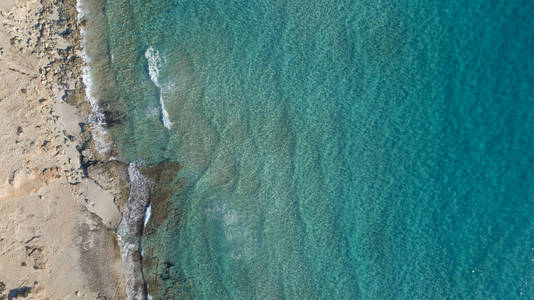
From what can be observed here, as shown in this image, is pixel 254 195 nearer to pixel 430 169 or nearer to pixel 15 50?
pixel 430 169

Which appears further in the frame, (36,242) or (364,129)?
(364,129)

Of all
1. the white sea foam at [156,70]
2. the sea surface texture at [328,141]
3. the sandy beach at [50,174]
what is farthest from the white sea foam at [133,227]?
the white sea foam at [156,70]

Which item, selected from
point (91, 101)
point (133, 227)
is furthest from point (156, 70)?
point (133, 227)

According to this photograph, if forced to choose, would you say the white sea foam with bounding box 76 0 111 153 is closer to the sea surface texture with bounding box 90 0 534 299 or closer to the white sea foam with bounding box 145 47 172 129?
the sea surface texture with bounding box 90 0 534 299

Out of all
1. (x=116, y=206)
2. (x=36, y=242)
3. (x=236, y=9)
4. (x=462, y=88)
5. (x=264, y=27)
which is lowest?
(x=36, y=242)

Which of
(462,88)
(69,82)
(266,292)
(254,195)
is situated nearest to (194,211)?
(254,195)

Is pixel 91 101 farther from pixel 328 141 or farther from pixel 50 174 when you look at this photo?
pixel 328 141
